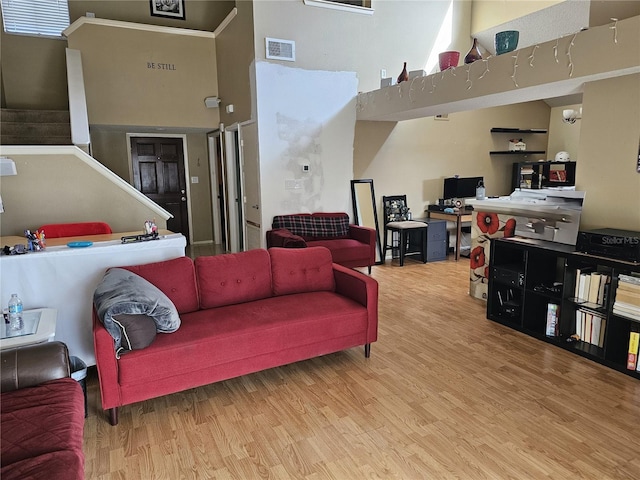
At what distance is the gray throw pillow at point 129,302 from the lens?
2.26 metres

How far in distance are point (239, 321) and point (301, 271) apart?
0.76 meters

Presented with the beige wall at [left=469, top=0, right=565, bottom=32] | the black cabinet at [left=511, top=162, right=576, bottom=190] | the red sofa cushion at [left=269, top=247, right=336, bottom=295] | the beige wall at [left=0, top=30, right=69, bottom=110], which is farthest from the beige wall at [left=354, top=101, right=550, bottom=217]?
the beige wall at [left=0, top=30, right=69, bottom=110]

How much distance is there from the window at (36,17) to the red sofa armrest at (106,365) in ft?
20.6

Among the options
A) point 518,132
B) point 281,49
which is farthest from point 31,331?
point 518,132

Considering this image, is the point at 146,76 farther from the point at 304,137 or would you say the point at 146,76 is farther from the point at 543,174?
the point at 543,174

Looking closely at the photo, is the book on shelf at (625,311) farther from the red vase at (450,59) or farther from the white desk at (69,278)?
the white desk at (69,278)

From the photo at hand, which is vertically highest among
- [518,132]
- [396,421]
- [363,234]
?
[518,132]

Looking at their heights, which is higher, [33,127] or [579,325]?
[33,127]

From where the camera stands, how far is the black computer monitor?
657 cm

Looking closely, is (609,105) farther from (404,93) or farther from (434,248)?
(434,248)

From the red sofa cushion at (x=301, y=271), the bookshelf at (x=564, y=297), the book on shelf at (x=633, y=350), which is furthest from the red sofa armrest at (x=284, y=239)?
the book on shelf at (x=633, y=350)

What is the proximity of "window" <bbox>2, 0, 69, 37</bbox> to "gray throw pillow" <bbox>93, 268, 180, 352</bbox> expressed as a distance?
5.93 m

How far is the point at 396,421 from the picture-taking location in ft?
7.92

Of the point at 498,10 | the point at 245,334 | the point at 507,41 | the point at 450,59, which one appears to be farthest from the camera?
the point at 498,10
